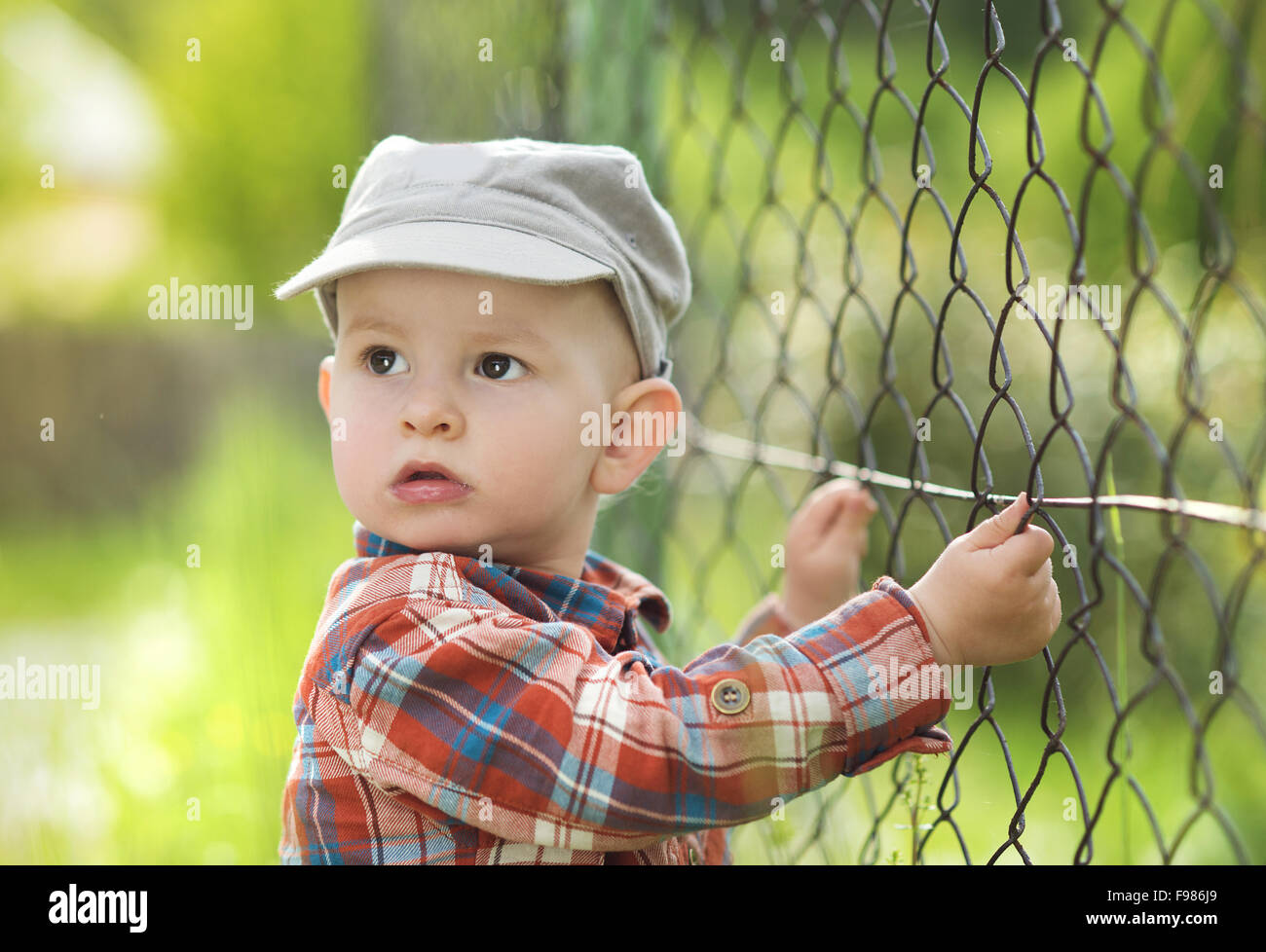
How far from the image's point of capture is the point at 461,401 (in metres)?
0.91

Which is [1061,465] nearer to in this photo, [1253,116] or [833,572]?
[833,572]

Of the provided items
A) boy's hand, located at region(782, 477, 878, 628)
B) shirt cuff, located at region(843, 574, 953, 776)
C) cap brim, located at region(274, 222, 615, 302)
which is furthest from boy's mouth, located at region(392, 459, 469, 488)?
boy's hand, located at region(782, 477, 878, 628)

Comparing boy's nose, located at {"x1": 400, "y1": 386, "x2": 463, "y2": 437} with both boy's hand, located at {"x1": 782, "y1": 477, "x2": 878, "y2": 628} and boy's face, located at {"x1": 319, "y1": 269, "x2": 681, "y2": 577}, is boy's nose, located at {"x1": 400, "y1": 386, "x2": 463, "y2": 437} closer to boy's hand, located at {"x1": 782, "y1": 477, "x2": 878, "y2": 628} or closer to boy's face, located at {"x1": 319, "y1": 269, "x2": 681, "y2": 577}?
boy's face, located at {"x1": 319, "y1": 269, "x2": 681, "y2": 577}

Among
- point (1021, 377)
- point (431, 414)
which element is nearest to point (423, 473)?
point (431, 414)

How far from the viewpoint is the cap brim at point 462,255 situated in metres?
0.89

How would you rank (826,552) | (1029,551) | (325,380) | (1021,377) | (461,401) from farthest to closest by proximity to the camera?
(1021,377) → (826,552) → (325,380) → (461,401) → (1029,551)

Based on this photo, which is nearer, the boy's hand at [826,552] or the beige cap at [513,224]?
the beige cap at [513,224]

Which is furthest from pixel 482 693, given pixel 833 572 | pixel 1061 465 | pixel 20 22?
pixel 20 22

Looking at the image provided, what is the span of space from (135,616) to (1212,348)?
2425 mm

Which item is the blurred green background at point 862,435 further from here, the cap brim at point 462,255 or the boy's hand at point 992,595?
the cap brim at point 462,255

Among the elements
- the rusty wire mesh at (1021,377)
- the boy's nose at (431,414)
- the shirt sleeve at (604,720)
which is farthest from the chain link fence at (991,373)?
the boy's nose at (431,414)

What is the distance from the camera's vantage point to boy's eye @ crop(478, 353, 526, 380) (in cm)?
93

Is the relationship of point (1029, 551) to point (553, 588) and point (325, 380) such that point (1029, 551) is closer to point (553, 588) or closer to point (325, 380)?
point (553, 588)

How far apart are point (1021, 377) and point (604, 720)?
1572 millimetres
